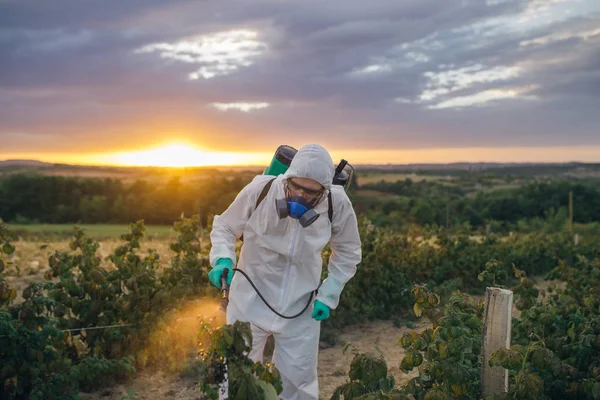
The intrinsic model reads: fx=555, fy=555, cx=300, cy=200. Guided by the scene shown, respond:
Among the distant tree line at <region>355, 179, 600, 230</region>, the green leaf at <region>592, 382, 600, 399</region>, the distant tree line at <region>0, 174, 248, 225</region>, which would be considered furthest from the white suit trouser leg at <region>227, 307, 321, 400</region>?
the distant tree line at <region>355, 179, 600, 230</region>

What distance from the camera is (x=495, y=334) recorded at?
345 cm

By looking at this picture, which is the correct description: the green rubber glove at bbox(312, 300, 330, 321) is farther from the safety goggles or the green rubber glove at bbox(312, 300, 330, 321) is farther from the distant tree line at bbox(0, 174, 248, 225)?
the distant tree line at bbox(0, 174, 248, 225)

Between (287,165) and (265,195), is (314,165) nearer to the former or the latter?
(265,195)

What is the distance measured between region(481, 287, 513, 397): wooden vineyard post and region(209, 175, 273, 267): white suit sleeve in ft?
5.14

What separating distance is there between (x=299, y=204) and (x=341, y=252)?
0.60 m

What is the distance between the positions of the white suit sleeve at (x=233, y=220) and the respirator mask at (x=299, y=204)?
0.30 meters

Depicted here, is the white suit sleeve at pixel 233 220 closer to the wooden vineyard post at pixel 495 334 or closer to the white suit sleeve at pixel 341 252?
the white suit sleeve at pixel 341 252

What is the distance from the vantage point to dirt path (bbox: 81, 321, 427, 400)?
5.00 meters

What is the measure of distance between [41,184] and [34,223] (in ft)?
18.2

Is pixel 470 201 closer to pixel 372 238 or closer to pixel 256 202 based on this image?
pixel 372 238

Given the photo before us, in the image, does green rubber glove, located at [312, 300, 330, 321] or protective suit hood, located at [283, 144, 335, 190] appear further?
green rubber glove, located at [312, 300, 330, 321]

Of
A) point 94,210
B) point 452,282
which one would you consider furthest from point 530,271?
point 94,210

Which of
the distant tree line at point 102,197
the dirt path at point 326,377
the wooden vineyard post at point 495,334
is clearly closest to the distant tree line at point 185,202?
the distant tree line at point 102,197

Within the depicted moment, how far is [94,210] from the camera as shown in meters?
41.9
